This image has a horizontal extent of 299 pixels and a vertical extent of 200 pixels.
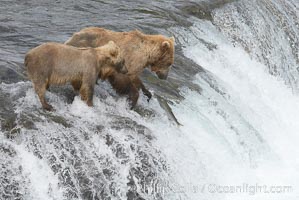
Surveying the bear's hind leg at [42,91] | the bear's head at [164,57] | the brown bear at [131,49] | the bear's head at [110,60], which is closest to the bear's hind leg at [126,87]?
the brown bear at [131,49]

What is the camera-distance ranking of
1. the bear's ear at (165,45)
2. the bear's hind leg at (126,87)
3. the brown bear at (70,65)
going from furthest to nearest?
the bear's ear at (165,45) < the bear's hind leg at (126,87) < the brown bear at (70,65)

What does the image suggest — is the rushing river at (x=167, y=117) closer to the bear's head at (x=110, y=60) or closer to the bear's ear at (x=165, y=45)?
the bear's head at (x=110, y=60)

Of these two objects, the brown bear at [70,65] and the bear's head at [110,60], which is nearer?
the brown bear at [70,65]

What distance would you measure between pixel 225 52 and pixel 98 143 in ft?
16.8

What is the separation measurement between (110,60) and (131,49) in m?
0.54

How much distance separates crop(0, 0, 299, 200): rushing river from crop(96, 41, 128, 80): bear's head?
33 cm

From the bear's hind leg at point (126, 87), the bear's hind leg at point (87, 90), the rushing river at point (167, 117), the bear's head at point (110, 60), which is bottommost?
the rushing river at point (167, 117)

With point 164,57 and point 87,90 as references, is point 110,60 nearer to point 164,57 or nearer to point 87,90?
point 87,90

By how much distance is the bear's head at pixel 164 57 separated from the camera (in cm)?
675

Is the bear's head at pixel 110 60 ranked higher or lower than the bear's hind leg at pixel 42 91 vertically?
higher

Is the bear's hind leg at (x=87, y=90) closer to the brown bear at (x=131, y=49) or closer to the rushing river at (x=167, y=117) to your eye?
the rushing river at (x=167, y=117)

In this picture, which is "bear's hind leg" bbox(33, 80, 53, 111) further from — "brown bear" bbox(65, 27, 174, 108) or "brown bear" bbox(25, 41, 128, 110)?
"brown bear" bbox(65, 27, 174, 108)

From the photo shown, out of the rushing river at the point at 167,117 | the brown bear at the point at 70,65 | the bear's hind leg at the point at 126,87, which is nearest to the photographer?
the rushing river at the point at 167,117

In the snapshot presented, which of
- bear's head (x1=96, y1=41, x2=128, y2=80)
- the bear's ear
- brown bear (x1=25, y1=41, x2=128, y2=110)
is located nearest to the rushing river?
brown bear (x1=25, y1=41, x2=128, y2=110)
